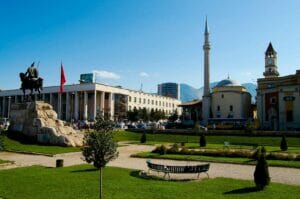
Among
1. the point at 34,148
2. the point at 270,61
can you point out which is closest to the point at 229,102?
the point at 270,61

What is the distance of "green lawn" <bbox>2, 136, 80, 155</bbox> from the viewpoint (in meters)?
31.0

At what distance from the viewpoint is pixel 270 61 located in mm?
85875

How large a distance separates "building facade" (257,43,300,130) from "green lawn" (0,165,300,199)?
155ft

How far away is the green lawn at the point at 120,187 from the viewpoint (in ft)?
44.6

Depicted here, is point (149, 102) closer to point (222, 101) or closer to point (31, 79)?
point (222, 101)

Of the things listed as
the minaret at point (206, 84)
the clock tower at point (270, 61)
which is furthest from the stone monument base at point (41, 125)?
the clock tower at point (270, 61)

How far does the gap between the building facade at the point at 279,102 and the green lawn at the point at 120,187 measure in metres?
47.1

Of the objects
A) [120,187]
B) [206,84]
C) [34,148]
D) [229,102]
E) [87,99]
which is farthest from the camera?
[87,99]

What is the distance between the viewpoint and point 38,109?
38438 mm

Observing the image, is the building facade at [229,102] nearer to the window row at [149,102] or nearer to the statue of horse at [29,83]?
the window row at [149,102]

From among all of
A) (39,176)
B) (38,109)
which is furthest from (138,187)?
(38,109)

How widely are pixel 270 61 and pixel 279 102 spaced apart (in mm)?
26606

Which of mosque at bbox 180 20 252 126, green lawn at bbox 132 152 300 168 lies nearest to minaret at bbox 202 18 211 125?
mosque at bbox 180 20 252 126

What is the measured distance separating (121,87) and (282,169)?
285 feet
